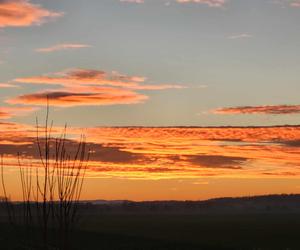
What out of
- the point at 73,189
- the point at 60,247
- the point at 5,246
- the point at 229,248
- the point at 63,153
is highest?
the point at 63,153

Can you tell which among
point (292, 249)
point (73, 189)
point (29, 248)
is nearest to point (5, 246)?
point (29, 248)

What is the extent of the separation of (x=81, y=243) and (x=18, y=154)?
46.6 meters

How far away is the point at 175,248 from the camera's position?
2067 inches

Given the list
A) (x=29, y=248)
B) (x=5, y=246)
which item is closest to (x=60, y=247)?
(x=29, y=248)

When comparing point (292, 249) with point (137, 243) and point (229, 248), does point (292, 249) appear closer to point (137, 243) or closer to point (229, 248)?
point (229, 248)

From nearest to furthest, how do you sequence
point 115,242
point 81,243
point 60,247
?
point 60,247 < point 81,243 < point 115,242

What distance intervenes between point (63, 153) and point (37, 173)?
2.12 feet

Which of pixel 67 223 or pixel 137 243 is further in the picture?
pixel 137 243

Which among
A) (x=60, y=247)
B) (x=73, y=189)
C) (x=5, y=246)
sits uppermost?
(x=73, y=189)

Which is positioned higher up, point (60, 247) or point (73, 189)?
point (73, 189)

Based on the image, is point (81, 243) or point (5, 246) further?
point (81, 243)

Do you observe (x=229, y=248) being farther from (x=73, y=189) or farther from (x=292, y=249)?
(x=73, y=189)

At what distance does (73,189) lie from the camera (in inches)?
416

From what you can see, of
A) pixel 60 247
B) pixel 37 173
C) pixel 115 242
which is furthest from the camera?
pixel 115 242
